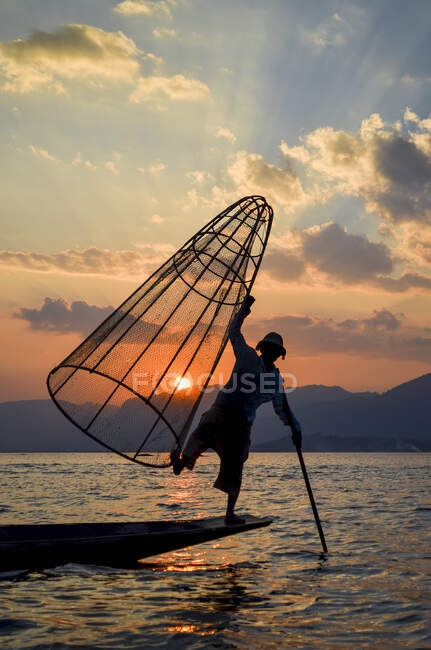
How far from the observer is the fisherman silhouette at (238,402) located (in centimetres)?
847

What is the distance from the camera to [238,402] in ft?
28.2

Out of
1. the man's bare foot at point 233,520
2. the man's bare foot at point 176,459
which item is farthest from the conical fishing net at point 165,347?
the man's bare foot at point 233,520

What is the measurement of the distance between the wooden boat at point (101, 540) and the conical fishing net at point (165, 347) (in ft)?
4.15

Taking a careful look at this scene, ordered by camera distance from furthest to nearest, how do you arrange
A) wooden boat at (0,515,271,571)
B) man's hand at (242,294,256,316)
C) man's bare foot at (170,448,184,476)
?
1. man's hand at (242,294,256,316)
2. man's bare foot at (170,448,184,476)
3. wooden boat at (0,515,271,571)

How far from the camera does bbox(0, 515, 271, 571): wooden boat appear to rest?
7.61 m

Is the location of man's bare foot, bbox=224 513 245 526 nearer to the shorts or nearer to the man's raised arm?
the shorts

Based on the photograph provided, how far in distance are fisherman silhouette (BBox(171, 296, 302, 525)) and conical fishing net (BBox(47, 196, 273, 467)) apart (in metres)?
0.40

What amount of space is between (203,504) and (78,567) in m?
13.2

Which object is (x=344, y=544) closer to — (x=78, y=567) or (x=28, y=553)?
(x=78, y=567)

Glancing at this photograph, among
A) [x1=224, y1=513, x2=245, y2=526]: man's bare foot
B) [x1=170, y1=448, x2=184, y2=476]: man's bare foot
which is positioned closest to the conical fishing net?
[x1=170, y1=448, x2=184, y2=476]: man's bare foot

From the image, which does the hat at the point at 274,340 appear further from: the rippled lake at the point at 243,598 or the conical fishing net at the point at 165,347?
the rippled lake at the point at 243,598

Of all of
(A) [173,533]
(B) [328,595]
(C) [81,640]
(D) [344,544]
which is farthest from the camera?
(D) [344,544]

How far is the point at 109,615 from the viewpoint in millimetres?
6336

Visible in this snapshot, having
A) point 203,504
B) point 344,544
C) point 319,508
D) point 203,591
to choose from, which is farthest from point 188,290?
point 203,504
